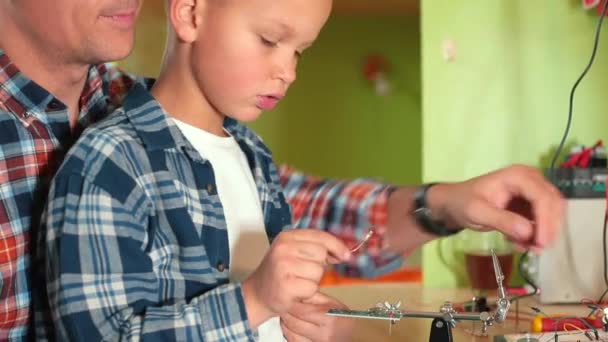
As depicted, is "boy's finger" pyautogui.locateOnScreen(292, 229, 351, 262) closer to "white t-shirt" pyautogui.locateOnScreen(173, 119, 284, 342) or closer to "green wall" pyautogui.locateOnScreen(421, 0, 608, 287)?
"white t-shirt" pyautogui.locateOnScreen(173, 119, 284, 342)

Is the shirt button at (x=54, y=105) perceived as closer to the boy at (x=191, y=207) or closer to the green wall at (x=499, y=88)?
the boy at (x=191, y=207)

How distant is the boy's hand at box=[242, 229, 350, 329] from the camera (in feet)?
2.48

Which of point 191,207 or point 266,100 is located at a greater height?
point 266,100

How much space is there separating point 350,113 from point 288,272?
3065mm

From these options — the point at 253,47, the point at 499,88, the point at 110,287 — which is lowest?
the point at 110,287

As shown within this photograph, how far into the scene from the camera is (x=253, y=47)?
892 mm

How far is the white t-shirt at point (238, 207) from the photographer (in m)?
0.92

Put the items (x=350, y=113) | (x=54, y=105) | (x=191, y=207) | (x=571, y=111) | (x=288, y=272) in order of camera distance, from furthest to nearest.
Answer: (x=350, y=113) → (x=571, y=111) → (x=54, y=105) → (x=191, y=207) → (x=288, y=272)

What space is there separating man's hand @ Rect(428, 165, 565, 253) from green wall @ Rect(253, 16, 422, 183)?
2816mm

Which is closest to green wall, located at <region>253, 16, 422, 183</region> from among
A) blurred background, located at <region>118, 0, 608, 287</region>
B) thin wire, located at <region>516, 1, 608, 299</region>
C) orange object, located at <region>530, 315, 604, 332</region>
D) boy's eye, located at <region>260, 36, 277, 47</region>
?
blurred background, located at <region>118, 0, 608, 287</region>

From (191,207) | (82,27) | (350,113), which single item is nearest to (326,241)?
(191,207)

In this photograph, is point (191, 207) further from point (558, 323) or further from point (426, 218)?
point (558, 323)

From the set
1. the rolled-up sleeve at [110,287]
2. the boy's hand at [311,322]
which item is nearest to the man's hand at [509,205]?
the boy's hand at [311,322]

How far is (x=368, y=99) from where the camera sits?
12.5 feet
